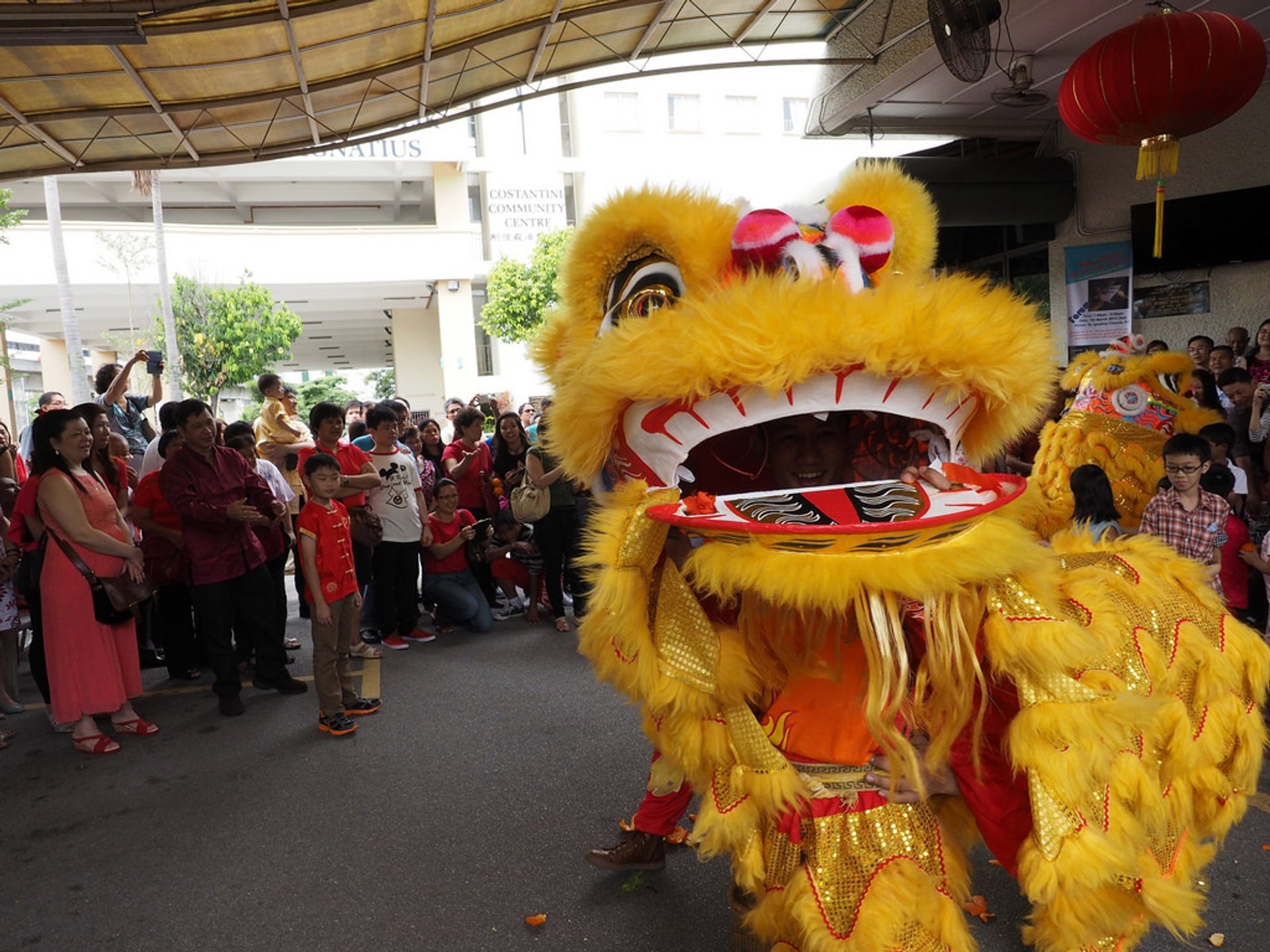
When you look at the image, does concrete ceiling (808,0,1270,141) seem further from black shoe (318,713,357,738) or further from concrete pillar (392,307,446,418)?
concrete pillar (392,307,446,418)

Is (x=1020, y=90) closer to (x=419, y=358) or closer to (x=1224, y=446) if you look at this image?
(x=1224, y=446)

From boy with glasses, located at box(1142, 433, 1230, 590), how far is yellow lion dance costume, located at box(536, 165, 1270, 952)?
2473 mm

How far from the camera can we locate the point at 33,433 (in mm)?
3646

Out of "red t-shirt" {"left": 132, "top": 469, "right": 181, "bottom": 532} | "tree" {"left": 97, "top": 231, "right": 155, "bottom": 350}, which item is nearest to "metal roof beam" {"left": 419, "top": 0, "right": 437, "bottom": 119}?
"red t-shirt" {"left": 132, "top": 469, "right": 181, "bottom": 532}

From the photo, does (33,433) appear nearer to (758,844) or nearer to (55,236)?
(758,844)

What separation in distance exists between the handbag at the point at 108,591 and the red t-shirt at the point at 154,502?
683 millimetres

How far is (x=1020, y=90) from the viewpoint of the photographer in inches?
273

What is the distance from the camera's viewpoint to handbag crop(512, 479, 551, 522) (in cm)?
546

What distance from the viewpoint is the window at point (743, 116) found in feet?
83.2

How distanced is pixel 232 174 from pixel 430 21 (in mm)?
18496

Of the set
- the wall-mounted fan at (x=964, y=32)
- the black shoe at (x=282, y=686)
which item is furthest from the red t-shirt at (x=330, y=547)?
the wall-mounted fan at (x=964, y=32)

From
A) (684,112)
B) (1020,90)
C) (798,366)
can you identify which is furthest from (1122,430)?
(684,112)

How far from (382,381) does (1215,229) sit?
4075 cm

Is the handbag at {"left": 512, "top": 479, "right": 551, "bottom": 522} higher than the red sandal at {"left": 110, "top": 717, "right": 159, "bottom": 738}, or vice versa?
the handbag at {"left": 512, "top": 479, "right": 551, "bottom": 522}
